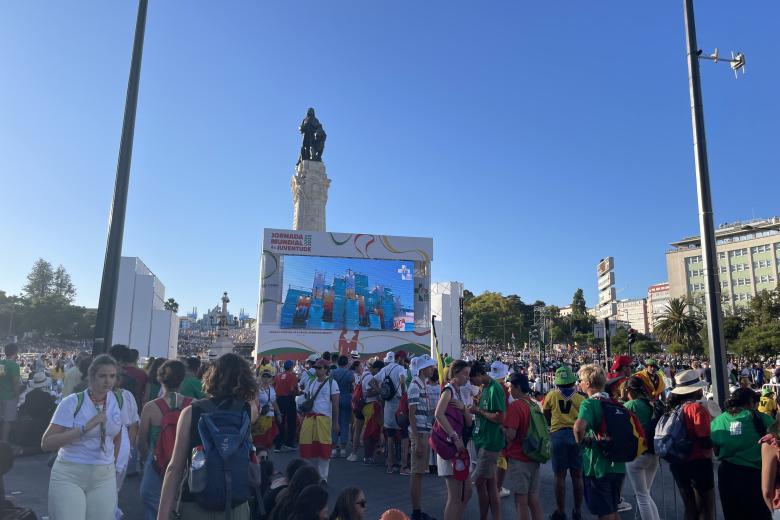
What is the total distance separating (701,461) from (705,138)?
489 cm

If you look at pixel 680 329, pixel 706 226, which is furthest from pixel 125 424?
pixel 680 329

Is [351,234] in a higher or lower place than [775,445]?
higher

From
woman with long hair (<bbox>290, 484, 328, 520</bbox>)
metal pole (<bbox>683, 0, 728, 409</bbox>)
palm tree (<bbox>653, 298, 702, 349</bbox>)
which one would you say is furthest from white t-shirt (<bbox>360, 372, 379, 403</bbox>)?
palm tree (<bbox>653, 298, 702, 349</bbox>)

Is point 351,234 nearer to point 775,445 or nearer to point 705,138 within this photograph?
point 705,138

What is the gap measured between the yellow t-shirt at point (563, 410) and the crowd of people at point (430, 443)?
0.07 feet

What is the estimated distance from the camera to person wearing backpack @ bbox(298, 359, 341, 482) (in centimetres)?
598

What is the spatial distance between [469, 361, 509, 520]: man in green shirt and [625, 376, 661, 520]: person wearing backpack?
3.85ft

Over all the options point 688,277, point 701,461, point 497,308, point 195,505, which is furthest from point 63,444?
point 688,277

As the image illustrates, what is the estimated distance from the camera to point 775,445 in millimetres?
3221

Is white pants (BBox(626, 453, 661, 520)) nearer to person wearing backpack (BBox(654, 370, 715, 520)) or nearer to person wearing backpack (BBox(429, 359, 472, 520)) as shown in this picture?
person wearing backpack (BBox(654, 370, 715, 520))

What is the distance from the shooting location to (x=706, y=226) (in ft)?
23.3

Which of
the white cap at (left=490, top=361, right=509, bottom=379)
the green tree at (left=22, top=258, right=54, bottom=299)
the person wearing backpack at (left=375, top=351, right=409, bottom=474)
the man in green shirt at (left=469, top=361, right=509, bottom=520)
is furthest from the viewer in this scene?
the green tree at (left=22, top=258, right=54, bottom=299)

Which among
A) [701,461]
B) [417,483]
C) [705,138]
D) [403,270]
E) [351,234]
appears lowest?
[417,483]

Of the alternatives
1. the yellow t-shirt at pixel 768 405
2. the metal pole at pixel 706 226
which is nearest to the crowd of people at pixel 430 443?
the metal pole at pixel 706 226
